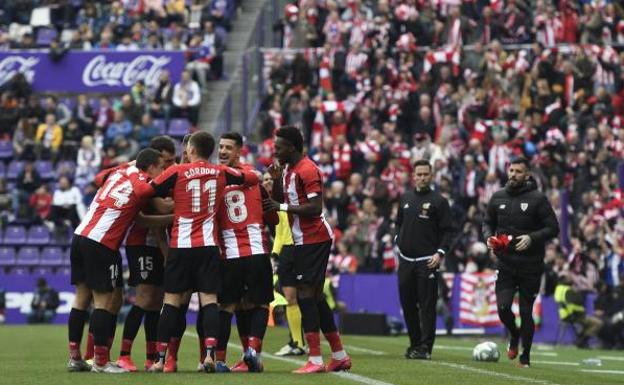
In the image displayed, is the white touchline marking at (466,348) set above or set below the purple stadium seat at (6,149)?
below

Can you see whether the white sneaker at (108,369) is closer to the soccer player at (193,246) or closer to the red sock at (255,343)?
the soccer player at (193,246)

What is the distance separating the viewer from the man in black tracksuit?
15617mm

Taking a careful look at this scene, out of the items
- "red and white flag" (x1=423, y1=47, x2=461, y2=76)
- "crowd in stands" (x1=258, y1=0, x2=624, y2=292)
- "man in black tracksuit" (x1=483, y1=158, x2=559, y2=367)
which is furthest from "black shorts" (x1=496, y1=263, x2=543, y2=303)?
"red and white flag" (x1=423, y1=47, x2=461, y2=76)

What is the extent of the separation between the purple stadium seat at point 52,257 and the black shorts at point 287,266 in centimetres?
1310

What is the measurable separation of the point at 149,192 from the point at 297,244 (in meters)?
1.45

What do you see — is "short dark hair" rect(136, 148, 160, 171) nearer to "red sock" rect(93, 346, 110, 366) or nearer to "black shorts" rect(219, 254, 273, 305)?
"black shorts" rect(219, 254, 273, 305)

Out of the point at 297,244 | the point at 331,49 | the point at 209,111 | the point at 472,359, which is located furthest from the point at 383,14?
the point at 297,244

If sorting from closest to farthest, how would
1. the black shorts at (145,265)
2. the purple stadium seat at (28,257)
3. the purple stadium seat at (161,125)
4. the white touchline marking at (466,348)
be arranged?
1. the black shorts at (145,265)
2. the white touchline marking at (466,348)
3. the purple stadium seat at (28,257)
4. the purple stadium seat at (161,125)

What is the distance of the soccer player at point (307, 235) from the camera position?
13.5 meters

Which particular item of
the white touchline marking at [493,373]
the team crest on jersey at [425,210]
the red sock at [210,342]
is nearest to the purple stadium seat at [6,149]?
the team crest on jersey at [425,210]

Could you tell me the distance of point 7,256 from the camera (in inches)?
1203

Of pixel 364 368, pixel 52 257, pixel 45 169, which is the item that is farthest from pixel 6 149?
pixel 364 368

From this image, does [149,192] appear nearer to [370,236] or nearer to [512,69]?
[370,236]

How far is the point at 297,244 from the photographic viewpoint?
13617 millimetres
